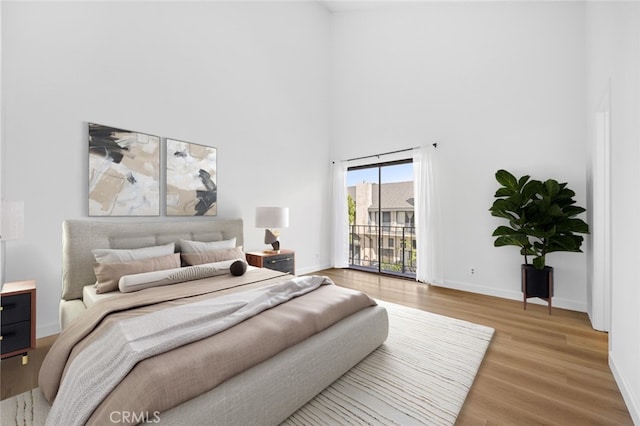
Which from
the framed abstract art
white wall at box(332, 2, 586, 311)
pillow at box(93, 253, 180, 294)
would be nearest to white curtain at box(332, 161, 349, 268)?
white wall at box(332, 2, 586, 311)

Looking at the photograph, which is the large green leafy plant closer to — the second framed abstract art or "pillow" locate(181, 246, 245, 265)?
"pillow" locate(181, 246, 245, 265)

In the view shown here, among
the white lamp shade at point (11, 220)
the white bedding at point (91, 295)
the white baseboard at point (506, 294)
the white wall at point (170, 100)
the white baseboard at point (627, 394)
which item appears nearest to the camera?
the white baseboard at point (627, 394)

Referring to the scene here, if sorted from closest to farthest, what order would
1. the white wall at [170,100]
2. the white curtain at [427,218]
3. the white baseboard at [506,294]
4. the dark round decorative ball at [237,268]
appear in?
the white wall at [170,100] → the dark round decorative ball at [237,268] → the white baseboard at [506,294] → the white curtain at [427,218]

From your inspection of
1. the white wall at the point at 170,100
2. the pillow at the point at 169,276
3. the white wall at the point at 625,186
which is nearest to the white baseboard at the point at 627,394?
the white wall at the point at 625,186

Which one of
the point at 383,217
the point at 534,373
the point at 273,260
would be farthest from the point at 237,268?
the point at 383,217

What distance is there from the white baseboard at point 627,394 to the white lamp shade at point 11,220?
401 centimetres

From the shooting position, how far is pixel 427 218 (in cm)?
423

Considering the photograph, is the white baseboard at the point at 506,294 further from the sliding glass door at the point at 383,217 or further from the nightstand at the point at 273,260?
the nightstand at the point at 273,260

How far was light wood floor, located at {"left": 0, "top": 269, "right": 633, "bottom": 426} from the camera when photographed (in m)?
1.57

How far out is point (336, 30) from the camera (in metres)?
5.50

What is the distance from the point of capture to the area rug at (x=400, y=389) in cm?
153

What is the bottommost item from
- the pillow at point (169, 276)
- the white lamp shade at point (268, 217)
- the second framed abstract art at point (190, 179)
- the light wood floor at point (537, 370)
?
the light wood floor at point (537, 370)

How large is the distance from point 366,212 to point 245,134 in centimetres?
285

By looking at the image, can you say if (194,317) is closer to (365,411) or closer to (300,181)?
(365,411)
